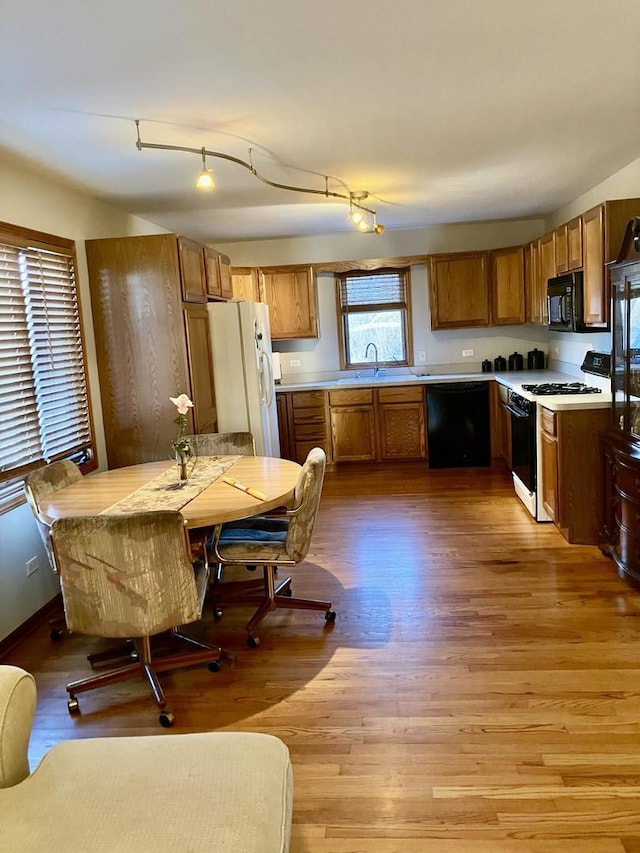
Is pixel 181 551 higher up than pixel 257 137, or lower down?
lower down

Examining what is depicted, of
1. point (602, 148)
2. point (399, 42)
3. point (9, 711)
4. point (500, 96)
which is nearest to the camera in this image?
point (9, 711)

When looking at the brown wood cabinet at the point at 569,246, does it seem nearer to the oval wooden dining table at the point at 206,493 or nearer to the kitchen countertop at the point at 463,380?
the kitchen countertop at the point at 463,380

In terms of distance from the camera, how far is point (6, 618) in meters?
3.09

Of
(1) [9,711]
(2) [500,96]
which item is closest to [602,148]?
(2) [500,96]

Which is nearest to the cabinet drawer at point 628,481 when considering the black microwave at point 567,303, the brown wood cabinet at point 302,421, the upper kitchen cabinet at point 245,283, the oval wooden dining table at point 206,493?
the black microwave at point 567,303

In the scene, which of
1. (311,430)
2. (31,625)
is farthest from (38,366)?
(311,430)

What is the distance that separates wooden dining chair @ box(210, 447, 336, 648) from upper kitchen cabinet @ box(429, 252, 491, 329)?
380cm

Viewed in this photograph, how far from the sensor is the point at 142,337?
4137 millimetres

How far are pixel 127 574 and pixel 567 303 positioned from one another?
142 inches

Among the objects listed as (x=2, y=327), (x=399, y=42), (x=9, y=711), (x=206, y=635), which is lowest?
(x=206, y=635)

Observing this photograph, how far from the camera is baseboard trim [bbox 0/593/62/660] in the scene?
3.03 metres

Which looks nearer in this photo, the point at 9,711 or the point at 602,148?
the point at 9,711

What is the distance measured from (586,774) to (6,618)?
265 cm

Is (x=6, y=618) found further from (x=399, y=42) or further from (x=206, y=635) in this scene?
(x=399, y=42)
